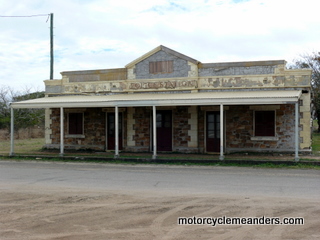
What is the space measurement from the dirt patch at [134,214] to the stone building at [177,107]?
7.34 m

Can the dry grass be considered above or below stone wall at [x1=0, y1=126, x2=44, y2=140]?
below

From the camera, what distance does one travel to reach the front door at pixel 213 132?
17.5m

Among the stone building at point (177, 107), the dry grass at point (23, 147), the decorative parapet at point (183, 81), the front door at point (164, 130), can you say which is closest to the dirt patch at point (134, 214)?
the stone building at point (177, 107)

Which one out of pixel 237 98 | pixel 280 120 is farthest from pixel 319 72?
A: pixel 237 98

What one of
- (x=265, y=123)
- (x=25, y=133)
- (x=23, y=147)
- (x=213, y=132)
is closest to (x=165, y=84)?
(x=213, y=132)

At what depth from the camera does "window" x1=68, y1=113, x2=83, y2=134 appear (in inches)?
781

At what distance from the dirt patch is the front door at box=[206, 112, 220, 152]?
9.27 m

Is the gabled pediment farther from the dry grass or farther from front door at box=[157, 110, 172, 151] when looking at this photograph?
the dry grass

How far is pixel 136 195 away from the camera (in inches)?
332

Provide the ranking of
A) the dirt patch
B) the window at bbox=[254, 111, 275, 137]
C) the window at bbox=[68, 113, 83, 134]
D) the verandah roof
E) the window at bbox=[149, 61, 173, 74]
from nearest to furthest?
the dirt patch → the verandah roof → the window at bbox=[254, 111, 275, 137] → the window at bbox=[149, 61, 173, 74] → the window at bbox=[68, 113, 83, 134]

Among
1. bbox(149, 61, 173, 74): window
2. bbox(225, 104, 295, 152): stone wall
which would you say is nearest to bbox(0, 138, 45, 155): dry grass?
bbox(149, 61, 173, 74): window

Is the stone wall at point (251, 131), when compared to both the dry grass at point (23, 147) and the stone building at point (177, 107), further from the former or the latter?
the dry grass at point (23, 147)

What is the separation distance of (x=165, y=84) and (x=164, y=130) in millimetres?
2126

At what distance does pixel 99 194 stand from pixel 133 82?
10713 millimetres
